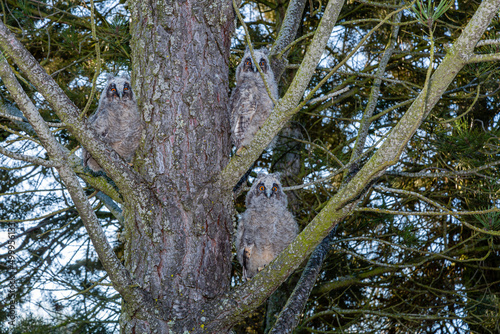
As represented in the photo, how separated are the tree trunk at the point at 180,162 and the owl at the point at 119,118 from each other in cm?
63

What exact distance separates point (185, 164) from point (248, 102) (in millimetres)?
1082

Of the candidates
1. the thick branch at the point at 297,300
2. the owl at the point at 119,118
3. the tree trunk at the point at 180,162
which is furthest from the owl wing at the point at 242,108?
the thick branch at the point at 297,300

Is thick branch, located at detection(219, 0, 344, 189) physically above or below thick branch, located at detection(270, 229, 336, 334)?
above

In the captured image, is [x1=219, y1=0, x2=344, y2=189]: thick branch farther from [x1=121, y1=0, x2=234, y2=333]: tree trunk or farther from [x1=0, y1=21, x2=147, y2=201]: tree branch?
[x1=0, y1=21, x2=147, y2=201]: tree branch

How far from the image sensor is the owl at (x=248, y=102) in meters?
3.44

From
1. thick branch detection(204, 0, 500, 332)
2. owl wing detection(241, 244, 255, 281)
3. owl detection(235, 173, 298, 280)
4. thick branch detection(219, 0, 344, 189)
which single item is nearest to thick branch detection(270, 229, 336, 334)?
owl detection(235, 173, 298, 280)

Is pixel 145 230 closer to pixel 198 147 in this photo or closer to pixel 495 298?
pixel 198 147

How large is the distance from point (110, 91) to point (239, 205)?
2.75 metres

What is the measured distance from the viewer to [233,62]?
14.4 feet

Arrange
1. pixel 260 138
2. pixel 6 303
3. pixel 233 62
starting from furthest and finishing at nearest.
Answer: pixel 6 303, pixel 233 62, pixel 260 138

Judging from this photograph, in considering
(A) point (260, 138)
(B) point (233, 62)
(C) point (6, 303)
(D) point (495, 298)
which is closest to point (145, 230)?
(A) point (260, 138)

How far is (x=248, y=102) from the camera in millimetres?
3428

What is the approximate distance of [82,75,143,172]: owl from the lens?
3.29 m

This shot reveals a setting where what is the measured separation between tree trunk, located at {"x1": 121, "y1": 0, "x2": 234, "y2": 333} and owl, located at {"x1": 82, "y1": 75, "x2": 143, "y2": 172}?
63 centimetres
